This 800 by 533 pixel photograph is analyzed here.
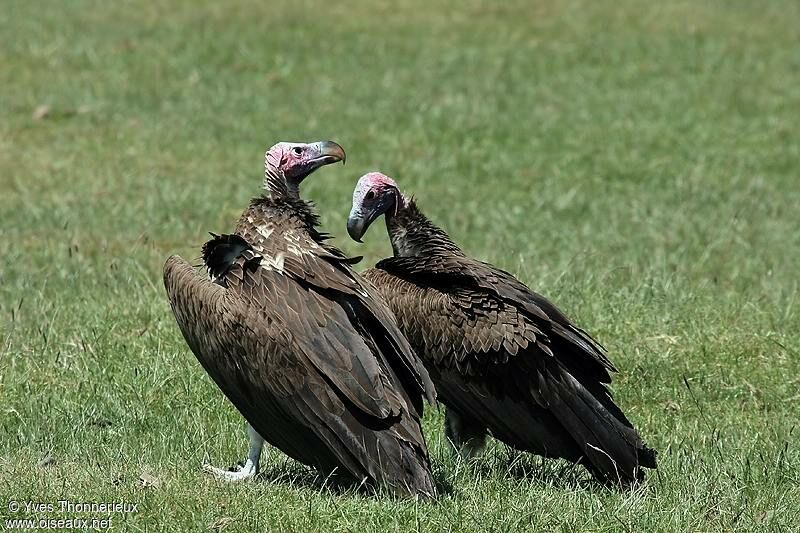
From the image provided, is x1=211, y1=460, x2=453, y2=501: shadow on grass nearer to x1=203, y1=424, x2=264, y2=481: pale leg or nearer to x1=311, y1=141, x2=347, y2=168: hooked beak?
x1=203, y1=424, x2=264, y2=481: pale leg

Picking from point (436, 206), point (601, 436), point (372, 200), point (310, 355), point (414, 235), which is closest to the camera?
point (310, 355)

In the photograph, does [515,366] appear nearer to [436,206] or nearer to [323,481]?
[323,481]

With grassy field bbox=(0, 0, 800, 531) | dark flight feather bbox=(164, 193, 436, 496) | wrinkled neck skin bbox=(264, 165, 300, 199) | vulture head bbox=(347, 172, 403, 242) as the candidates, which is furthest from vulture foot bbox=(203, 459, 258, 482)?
vulture head bbox=(347, 172, 403, 242)

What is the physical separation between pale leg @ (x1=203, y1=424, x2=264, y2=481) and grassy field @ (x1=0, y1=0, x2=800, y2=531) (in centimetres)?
11

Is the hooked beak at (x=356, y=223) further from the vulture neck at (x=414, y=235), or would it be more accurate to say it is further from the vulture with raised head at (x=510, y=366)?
the vulture with raised head at (x=510, y=366)

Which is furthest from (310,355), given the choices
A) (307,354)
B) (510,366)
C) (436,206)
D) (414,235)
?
(436,206)

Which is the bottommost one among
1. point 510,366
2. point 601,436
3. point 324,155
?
point 601,436

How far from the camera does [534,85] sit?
53.6ft

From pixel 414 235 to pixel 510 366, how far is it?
38.9 inches

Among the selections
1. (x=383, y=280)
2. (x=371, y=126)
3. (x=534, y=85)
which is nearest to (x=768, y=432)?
(x=383, y=280)

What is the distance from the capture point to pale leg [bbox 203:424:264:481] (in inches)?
219

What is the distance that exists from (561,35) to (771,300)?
997 centimetres

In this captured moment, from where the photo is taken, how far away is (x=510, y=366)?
588cm

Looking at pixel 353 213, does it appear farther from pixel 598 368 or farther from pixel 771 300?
pixel 771 300
